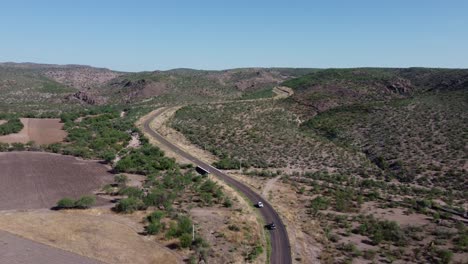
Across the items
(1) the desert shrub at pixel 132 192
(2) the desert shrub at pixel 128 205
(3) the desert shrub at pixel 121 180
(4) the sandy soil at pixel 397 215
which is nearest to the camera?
(4) the sandy soil at pixel 397 215

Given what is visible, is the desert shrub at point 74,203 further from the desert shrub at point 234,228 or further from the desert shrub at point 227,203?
the desert shrub at point 234,228

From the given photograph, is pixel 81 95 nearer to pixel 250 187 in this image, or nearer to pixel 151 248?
pixel 250 187

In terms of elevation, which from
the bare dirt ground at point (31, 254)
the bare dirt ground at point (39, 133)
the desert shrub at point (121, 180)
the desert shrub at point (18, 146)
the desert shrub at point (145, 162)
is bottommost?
the bare dirt ground at point (31, 254)

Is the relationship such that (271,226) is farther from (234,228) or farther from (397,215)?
(397,215)

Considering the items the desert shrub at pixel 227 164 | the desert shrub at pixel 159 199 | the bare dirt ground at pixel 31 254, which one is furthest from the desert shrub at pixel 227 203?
the bare dirt ground at pixel 31 254

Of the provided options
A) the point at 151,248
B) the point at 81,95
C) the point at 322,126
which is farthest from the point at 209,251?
the point at 81,95

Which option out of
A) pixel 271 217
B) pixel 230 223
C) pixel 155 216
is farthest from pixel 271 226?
pixel 155 216
